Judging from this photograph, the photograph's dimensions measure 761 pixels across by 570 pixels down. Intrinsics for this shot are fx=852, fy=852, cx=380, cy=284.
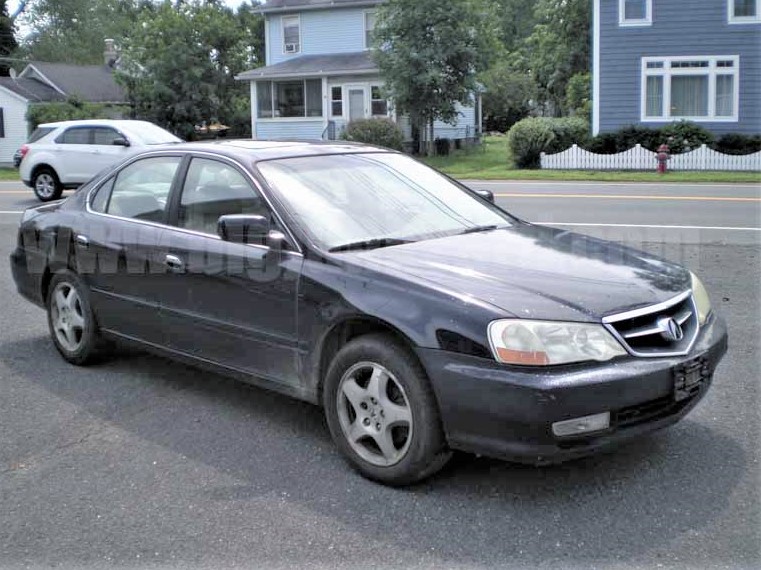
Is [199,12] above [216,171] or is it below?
above

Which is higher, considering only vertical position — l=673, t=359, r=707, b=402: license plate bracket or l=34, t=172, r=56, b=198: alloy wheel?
l=34, t=172, r=56, b=198: alloy wheel

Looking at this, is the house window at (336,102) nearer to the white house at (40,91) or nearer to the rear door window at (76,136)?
the white house at (40,91)

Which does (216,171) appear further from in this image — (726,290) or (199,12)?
(199,12)

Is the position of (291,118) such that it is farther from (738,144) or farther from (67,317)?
(67,317)

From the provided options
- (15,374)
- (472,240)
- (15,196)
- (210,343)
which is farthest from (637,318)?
(15,196)

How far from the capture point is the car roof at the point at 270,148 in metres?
5.02

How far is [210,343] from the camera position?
4.83 m

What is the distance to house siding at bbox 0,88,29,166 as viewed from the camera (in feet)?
132

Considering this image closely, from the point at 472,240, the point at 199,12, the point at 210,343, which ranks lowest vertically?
the point at 210,343

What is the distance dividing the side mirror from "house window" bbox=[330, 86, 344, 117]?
105 feet

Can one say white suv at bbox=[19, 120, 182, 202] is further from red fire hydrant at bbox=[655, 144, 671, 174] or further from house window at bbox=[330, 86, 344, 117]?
house window at bbox=[330, 86, 344, 117]

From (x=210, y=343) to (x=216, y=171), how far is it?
1025 mm

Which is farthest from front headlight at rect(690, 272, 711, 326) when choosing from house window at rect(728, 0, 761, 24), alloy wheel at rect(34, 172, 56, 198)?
house window at rect(728, 0, 761, 24)

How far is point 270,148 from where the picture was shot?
520 cm
